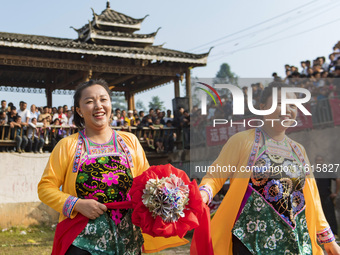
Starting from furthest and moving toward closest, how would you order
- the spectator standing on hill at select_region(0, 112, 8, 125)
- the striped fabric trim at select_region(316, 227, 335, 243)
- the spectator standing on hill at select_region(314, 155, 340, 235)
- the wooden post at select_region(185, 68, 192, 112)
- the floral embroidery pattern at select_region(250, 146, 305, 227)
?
the wooden post at select_region(185, 68, 192, 112), the spectator standing on hill at select_region(0, 112, 8, 125), the spectator standing on hill at select_region(314, 155, 340, 235), the striped fabric trim at select_region(316, 227, 335, 243), the floral embroidery pattern at select_region(250, 146, 305, 227)

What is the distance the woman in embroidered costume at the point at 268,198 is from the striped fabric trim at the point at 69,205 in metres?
0.84

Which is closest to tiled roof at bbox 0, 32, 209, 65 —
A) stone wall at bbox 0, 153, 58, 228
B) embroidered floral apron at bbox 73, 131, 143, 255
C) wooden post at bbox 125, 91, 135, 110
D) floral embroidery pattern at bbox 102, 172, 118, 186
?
stone wall at bbox 0, 153, 58, 228

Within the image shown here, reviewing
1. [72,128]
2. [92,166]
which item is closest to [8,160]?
[72,128]

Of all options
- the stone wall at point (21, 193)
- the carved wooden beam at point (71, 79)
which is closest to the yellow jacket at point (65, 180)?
the stone wall at point (21, 193)

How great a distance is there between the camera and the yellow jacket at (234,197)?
3111mm

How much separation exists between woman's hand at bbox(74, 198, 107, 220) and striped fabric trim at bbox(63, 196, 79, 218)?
24 mm

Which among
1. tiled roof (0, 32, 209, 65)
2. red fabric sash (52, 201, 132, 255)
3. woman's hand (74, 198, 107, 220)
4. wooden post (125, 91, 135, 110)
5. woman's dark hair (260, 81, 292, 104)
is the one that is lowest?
red fabric sash (52, 201, 132, 255)

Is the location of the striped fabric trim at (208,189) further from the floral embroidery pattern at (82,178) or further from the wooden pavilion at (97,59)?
the wooden pavilion at (97,59)

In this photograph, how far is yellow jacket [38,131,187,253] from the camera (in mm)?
2734

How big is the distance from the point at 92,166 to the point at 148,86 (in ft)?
45.8

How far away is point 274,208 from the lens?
3010 millimetres

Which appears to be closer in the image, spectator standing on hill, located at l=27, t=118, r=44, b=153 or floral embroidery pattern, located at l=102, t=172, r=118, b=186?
floral embroidery pattern, located at l=102, t=172, r=118, b=186

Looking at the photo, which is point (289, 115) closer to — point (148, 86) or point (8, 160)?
point (8, 160)

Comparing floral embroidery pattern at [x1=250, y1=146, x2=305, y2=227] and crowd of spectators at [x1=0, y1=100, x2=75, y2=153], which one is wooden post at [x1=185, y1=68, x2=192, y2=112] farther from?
floral embroidery pattern at [x1=250, y1=146, x2=305, y2=227]
